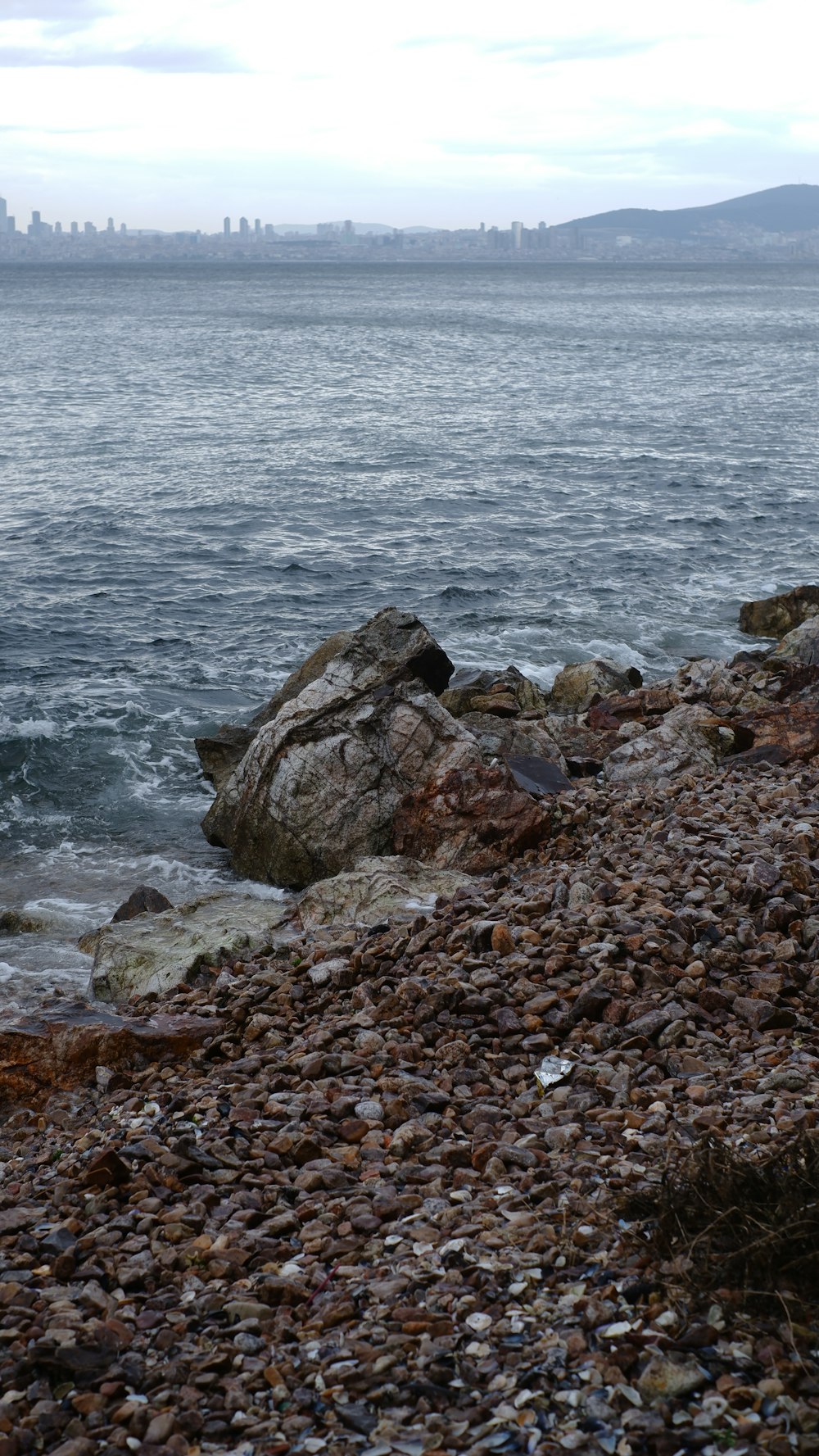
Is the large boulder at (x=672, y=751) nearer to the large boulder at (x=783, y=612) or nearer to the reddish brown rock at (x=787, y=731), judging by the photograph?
the reddish brown rock at (x=787, y=731)

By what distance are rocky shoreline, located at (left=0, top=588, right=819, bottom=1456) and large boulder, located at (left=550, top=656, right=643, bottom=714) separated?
6912 mm

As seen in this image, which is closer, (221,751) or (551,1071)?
(551,1071)

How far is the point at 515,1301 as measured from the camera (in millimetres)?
4727

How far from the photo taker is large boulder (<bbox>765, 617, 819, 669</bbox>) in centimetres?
1828

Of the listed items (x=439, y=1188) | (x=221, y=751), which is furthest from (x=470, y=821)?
(x=439, y=1188)

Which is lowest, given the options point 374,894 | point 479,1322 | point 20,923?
point 20,923

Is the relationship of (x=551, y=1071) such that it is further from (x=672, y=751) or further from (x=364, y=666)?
(x=364, y=666)

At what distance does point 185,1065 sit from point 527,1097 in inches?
96.0

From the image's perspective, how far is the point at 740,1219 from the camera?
4668 mm

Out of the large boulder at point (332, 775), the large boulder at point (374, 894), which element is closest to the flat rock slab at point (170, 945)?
the large boulder at point (374, 894)

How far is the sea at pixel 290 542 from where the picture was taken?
A: 52.0ft

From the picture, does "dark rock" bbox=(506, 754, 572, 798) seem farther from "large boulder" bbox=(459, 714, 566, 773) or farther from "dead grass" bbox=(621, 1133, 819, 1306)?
"dead grass" bbox=(621, 1133, 819, 1306)

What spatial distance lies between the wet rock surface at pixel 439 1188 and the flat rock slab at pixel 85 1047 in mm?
125

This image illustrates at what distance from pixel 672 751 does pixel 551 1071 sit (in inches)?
297
